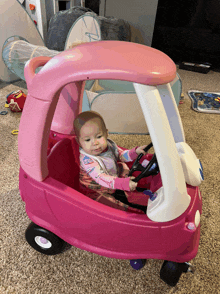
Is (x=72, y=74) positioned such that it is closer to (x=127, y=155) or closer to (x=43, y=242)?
(x=127, y=155)

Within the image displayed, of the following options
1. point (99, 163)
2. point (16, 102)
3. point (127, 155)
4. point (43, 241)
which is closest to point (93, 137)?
point (99, 163)

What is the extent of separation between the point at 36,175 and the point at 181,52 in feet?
9.18

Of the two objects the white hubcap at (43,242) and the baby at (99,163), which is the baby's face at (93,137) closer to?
the baby at (99,163)

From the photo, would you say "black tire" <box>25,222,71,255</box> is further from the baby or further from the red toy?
the red toy

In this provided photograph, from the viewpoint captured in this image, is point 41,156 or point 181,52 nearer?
point 41,156

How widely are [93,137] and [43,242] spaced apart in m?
0.39

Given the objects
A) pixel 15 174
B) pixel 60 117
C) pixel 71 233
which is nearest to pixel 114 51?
pixel 60 117

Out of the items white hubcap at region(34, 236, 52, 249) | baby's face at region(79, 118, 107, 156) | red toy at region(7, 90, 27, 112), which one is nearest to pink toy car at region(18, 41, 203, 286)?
white hubcap at region(34, 236, 52, 249)

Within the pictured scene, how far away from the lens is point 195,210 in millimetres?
601

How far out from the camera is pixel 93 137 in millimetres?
674

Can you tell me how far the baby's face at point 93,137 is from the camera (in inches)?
26.0

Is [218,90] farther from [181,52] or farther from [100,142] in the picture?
[100,142]

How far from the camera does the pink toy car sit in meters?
0.42

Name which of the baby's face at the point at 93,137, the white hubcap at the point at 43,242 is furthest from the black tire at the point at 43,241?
the baby's face at the point at 93,137
